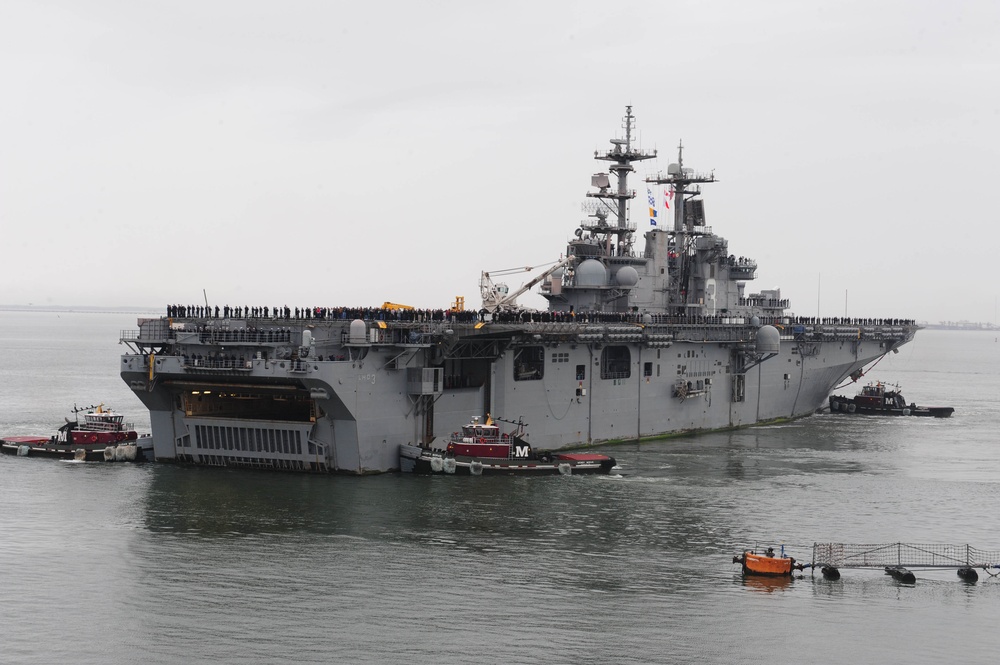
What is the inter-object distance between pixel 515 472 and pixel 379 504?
20.0 feet

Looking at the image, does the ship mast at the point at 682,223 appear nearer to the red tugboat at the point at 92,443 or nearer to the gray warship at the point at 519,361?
the gray warship at the point at 519,361

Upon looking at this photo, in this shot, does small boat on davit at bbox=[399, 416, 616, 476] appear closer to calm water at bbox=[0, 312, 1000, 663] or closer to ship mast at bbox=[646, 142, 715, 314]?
calm water at bbox=[0, 312, 1000, 663]

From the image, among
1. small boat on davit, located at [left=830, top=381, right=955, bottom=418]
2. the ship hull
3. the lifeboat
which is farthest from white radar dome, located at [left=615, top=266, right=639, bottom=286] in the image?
the lifeboat

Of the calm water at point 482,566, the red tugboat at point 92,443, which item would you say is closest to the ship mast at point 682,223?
the calm water at point 482,566

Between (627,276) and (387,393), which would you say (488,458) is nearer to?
(387,393)

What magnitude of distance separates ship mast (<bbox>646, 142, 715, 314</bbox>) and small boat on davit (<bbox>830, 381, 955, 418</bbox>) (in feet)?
45.5

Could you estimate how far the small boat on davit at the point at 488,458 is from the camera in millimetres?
37375

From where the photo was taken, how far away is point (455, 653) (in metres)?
20.9

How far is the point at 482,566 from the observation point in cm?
2662

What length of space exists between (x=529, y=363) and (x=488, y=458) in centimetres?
559

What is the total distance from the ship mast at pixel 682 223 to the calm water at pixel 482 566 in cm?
1349

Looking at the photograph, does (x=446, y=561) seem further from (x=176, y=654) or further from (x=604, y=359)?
(x=604, y=359)

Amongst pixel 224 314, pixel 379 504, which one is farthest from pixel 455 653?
pixel 224 314

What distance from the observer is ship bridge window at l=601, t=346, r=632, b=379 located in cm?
4591
